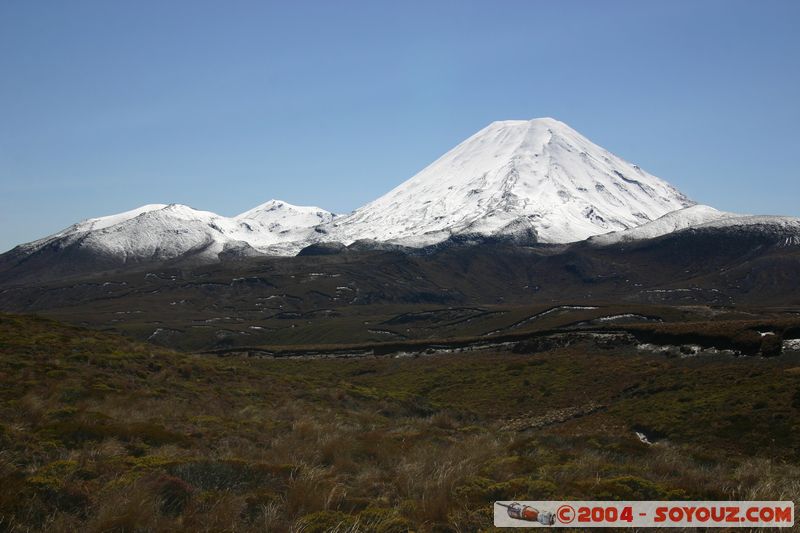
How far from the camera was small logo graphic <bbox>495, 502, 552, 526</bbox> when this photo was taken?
8094mm

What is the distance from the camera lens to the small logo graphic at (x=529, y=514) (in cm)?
809

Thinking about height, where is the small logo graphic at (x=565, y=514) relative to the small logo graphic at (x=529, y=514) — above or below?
below

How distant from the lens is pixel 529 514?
27.1ft

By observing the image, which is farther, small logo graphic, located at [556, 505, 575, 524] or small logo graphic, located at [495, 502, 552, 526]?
small logo graphic, located at [556, 505, 575, 524]

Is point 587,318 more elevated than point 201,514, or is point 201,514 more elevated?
point 201,514

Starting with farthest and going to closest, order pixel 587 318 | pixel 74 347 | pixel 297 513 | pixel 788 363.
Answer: pixel 587 318
pixel 788 363
pixel 74 347
pixel 297 513

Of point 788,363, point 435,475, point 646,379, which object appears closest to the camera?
point 435,475

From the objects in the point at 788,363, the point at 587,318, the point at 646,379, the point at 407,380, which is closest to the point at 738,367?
the point at 788,363

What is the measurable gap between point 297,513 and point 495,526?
258 cm

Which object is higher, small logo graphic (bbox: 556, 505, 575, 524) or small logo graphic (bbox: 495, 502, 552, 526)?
small logo graphic (bbox: 495, 502, 552, 526)

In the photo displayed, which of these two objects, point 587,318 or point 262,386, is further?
point 587,318

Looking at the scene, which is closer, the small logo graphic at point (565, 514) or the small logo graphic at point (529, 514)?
the small logo graphic at point (529, 514)

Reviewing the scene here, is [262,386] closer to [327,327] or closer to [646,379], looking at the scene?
[646,379]

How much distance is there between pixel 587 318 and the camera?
10856 cm
